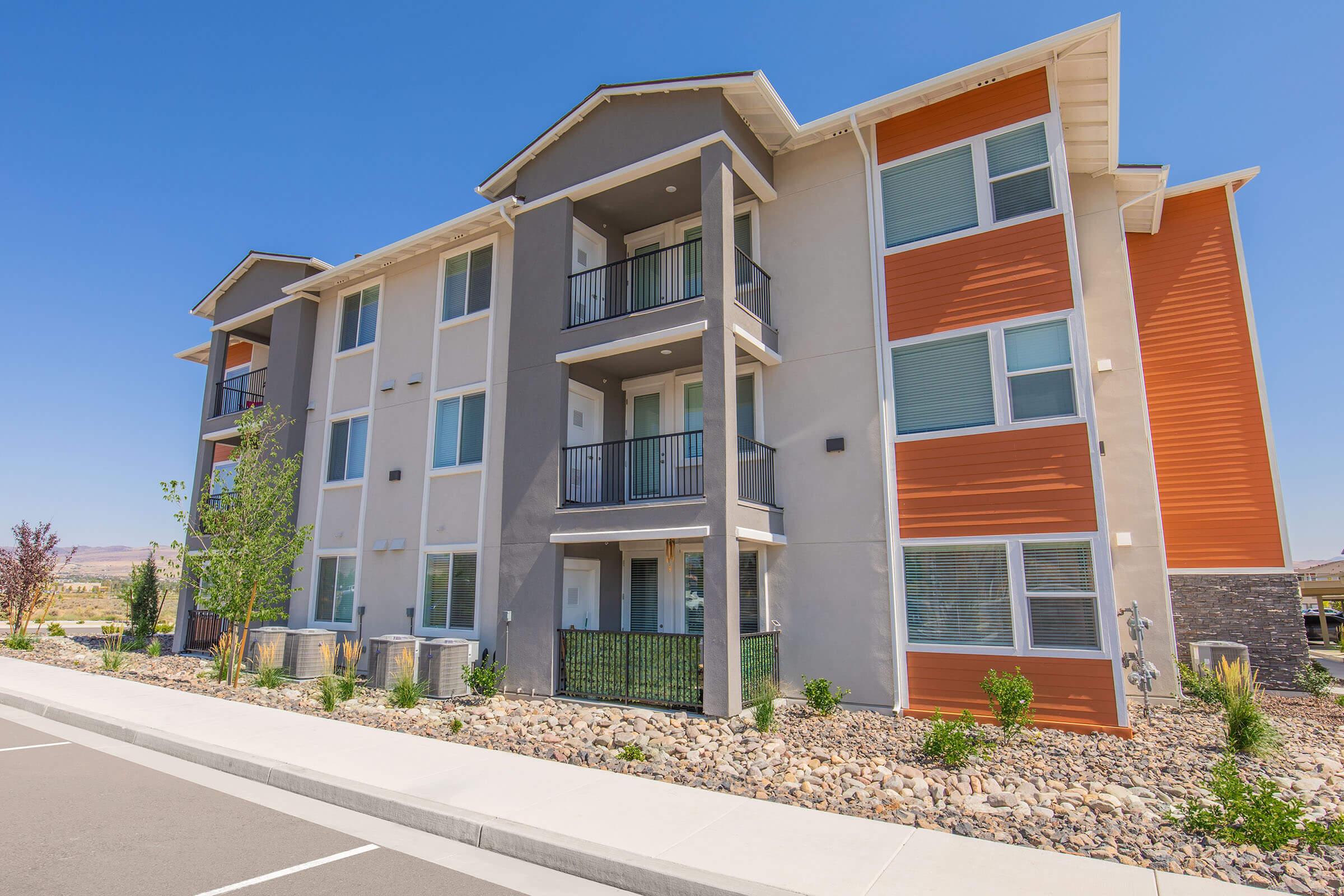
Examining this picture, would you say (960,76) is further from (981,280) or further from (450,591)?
(450,591)

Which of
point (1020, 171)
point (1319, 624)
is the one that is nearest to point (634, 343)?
point (1020, 171)

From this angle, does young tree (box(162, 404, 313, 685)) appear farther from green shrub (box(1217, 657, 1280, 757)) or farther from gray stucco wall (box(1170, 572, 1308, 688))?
gray stucco wall (box(1170, 572, 1308, 688))

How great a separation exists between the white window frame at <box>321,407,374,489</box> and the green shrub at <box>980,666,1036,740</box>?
13555mm

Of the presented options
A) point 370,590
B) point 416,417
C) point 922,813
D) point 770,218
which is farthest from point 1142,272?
point 370,590

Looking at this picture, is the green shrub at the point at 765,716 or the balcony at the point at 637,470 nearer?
the green shrub at the point at 765,716

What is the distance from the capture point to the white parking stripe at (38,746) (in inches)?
332

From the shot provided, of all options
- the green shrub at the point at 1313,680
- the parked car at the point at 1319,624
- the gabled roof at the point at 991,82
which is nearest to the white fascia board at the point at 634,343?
the gabled roof at the point at 991,82

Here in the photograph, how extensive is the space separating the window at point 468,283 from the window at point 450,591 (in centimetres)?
Result: 529

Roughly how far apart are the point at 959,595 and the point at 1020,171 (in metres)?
6.55

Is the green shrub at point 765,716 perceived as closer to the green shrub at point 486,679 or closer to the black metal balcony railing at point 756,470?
the black metal balcony railing at point 756,470

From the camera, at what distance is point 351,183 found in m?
18.6

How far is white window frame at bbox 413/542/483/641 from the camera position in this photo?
1372 centimetres

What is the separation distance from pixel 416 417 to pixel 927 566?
11.1 m

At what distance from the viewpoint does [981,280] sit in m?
10.9
